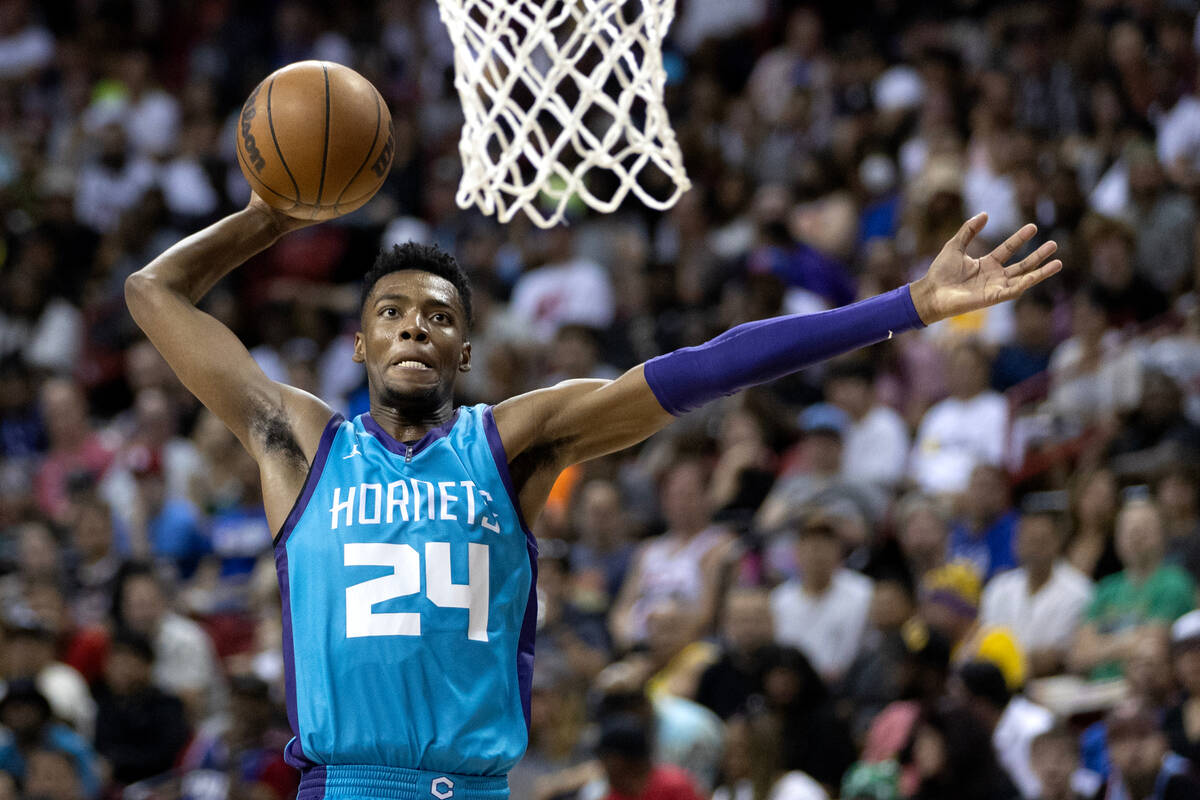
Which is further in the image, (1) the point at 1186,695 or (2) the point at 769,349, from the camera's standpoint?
(1) the point at 1186,695

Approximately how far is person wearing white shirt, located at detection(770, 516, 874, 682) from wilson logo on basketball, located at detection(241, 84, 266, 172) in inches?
169

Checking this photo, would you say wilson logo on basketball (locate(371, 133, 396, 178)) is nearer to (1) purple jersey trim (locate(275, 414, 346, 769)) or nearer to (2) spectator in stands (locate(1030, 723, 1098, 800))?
(1) purple jersey trim (locate(275, 414, 346, 769))

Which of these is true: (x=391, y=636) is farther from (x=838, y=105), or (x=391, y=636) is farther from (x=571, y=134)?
(x=838, y=105)

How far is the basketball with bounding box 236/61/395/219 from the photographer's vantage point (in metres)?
4.21

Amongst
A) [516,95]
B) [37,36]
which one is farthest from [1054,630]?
[37,36]

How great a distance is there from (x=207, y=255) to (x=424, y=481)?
3.04ft

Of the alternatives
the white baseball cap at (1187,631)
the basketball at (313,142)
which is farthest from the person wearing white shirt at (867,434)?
the basketball at (313,142)

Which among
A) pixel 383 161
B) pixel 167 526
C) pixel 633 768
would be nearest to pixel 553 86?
pixel 383 161

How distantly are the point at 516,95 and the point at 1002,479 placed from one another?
321 cm

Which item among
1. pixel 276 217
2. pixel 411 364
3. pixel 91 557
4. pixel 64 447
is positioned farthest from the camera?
pixel 64 447

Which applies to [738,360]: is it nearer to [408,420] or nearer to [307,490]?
[408,420]

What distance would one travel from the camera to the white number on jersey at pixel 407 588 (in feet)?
12.2

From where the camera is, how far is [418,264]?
163 inches

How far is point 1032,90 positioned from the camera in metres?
10.9
